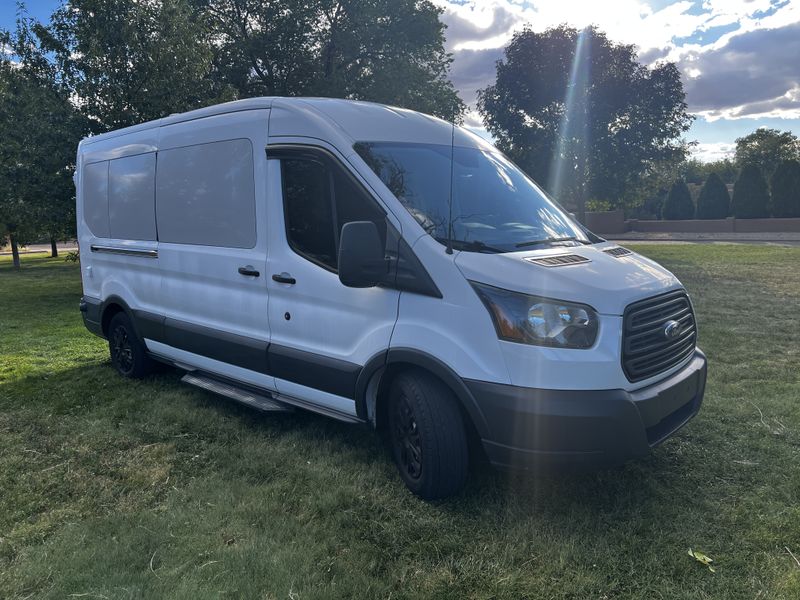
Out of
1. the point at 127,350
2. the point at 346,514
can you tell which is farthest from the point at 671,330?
the point at 127,350

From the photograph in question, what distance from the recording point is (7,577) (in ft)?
9.29

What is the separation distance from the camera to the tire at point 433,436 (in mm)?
3258

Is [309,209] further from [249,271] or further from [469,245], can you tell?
[469,245]

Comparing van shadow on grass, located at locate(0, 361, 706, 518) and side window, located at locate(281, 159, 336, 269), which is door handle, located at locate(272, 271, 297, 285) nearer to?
side window, located at locate(281, 159, 336, 269)

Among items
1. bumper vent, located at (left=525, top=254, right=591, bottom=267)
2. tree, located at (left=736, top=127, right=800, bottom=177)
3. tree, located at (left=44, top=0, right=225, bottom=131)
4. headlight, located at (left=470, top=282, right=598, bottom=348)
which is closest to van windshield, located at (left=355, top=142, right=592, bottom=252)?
bumper vent, located at (left=525, top=254, right=591, bottom=267)

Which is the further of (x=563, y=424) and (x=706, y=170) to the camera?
(x=706, y=170)

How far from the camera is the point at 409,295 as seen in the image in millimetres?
3354

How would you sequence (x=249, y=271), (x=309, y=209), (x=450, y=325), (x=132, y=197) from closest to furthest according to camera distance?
1. (x=450, y=325)
2. (x=309, y=209)
3. (x=249, y=271)
4. (x=132, y=197)

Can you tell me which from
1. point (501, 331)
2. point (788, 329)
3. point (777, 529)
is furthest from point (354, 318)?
point (788, 329)

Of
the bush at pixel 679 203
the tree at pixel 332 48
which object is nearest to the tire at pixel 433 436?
the tree at pixel 332 48

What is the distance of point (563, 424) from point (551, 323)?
503mm

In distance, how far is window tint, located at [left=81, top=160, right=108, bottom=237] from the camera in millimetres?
6125

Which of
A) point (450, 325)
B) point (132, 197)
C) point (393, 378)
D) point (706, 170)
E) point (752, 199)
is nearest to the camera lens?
point (450, 325)

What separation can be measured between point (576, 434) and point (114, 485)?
2.84 m
